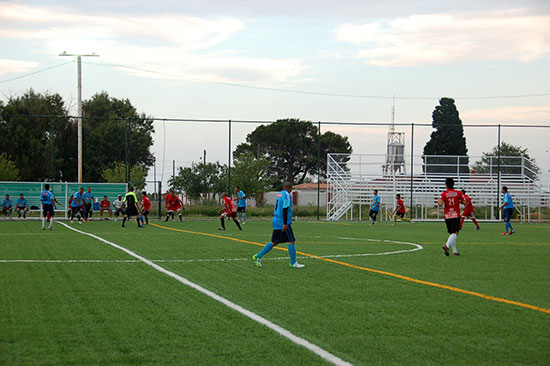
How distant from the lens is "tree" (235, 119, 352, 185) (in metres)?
82.9

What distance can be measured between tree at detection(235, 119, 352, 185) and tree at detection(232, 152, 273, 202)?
433 cm

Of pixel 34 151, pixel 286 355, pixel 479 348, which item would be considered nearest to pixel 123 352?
pixel 286 355

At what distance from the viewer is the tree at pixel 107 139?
67.1m

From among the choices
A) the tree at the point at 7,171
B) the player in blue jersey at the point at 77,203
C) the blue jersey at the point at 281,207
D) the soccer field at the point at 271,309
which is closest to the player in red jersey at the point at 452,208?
the soccer field at the point at 271,309

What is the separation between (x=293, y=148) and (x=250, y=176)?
993 cm

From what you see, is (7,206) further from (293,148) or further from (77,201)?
(293,148)

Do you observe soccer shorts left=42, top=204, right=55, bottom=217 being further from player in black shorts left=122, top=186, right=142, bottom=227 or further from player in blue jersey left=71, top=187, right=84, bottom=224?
player in blue jersey left=71, top=187, right=84, bottom=224

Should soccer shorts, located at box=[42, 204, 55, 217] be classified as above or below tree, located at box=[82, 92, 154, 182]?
below

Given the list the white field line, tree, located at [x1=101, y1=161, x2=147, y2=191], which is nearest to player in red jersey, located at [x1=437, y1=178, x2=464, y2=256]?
the white field line

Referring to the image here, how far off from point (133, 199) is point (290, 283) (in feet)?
66.1

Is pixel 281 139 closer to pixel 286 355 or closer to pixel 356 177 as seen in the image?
pixel 356 177

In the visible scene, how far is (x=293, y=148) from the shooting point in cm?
8381

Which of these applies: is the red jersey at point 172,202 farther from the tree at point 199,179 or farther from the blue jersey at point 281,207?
the tree at point 199,179

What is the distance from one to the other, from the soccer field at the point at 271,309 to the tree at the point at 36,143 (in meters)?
46.6
